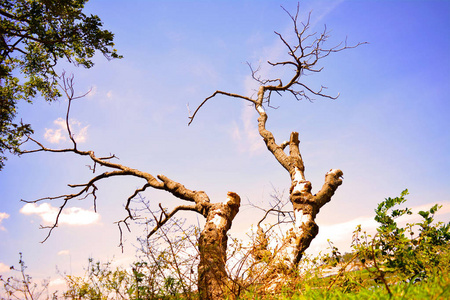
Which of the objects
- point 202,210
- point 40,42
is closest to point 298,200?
point 202,210

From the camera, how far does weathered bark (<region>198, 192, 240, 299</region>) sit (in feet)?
12.7

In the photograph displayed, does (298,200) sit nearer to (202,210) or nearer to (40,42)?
(202,210)

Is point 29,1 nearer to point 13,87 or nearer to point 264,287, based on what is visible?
point 13,87

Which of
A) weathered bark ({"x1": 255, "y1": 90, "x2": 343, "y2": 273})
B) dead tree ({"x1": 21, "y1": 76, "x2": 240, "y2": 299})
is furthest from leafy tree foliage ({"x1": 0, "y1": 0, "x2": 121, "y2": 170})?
weathered bark ({"x1": 255, "y1": 90, "x2": 343, "y2": 273})

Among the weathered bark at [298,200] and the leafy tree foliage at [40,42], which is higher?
the leafy tree foliage at [40,42]

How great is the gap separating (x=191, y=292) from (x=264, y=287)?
92cm

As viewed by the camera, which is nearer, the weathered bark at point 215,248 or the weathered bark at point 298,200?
the weathered bark at point 215,248

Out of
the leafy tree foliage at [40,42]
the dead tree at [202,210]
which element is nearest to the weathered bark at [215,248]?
the dead tree at [202,210]

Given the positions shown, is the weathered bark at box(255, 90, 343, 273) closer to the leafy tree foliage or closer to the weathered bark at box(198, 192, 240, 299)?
the weathered bark at box(198, 192, 240, 299)

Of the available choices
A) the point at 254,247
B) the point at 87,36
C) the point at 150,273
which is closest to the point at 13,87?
the point at 87,36

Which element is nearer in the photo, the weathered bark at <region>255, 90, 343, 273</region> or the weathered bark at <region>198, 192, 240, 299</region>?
the weathered bark at <region>198, 192, 240, 299</region>

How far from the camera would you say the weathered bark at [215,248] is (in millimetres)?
3865

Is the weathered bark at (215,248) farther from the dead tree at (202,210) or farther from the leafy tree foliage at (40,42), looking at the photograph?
the leafy tree foliage at (40,42)

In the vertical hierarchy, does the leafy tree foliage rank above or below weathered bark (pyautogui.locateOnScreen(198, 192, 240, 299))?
above
